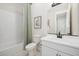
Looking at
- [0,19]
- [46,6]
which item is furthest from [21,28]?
[46,6]

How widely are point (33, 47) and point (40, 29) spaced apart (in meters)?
0.63

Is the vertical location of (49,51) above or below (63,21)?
below

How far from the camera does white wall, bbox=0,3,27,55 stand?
5.42 ft

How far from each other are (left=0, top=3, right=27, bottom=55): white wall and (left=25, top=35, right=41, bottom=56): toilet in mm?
335

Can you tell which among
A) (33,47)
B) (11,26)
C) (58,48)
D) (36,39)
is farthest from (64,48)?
(11,26)

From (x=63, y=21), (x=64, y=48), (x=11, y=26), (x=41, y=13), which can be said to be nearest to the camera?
(x=64, y=48)

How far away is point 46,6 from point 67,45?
4.36 feet

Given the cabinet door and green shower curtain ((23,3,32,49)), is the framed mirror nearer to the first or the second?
the cabinet door

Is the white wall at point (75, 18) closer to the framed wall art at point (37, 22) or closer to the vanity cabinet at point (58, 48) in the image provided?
the vanity cabinet at point (58, 48)

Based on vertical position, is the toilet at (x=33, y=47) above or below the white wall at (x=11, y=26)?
below

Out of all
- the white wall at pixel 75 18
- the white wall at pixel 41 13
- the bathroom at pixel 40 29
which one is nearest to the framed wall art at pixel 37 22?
the bathroom at pixel 40 29

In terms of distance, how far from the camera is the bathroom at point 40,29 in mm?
1334

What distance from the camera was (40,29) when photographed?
2232mm

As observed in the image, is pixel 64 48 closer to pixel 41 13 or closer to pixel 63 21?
pixel 63 21
